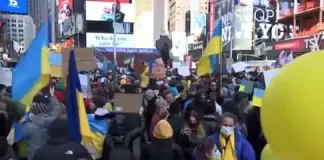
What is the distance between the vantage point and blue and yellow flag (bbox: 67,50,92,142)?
4496 mm

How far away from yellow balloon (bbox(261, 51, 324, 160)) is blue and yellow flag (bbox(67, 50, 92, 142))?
9.80 feet

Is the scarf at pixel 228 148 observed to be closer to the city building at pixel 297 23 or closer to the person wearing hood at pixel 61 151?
the person wearing hood at pixel 61 151

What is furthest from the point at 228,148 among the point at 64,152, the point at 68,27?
the point at 68,27

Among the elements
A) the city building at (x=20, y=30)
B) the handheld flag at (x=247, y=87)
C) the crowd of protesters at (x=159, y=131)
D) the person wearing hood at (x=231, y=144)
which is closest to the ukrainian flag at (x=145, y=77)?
the handheld flag at (x=247, y=87)

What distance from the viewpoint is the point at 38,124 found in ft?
16.6

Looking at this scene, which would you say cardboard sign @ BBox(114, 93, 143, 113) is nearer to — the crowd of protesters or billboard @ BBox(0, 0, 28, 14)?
the crowd of protesters

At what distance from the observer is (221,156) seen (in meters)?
4.68

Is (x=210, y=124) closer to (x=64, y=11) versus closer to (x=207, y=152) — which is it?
(x=207, y=152)

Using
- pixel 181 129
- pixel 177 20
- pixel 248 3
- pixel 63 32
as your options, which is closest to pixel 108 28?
pixel 63 32

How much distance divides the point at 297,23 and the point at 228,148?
4750cm

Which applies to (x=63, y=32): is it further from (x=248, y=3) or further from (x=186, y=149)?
(x=186, y=149)

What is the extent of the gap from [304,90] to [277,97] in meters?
0.11

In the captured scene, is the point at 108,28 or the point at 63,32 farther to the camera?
the point at 63,32

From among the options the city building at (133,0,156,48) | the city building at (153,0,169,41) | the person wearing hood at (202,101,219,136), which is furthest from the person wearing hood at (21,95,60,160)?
the city building at (153,0,169,41)
